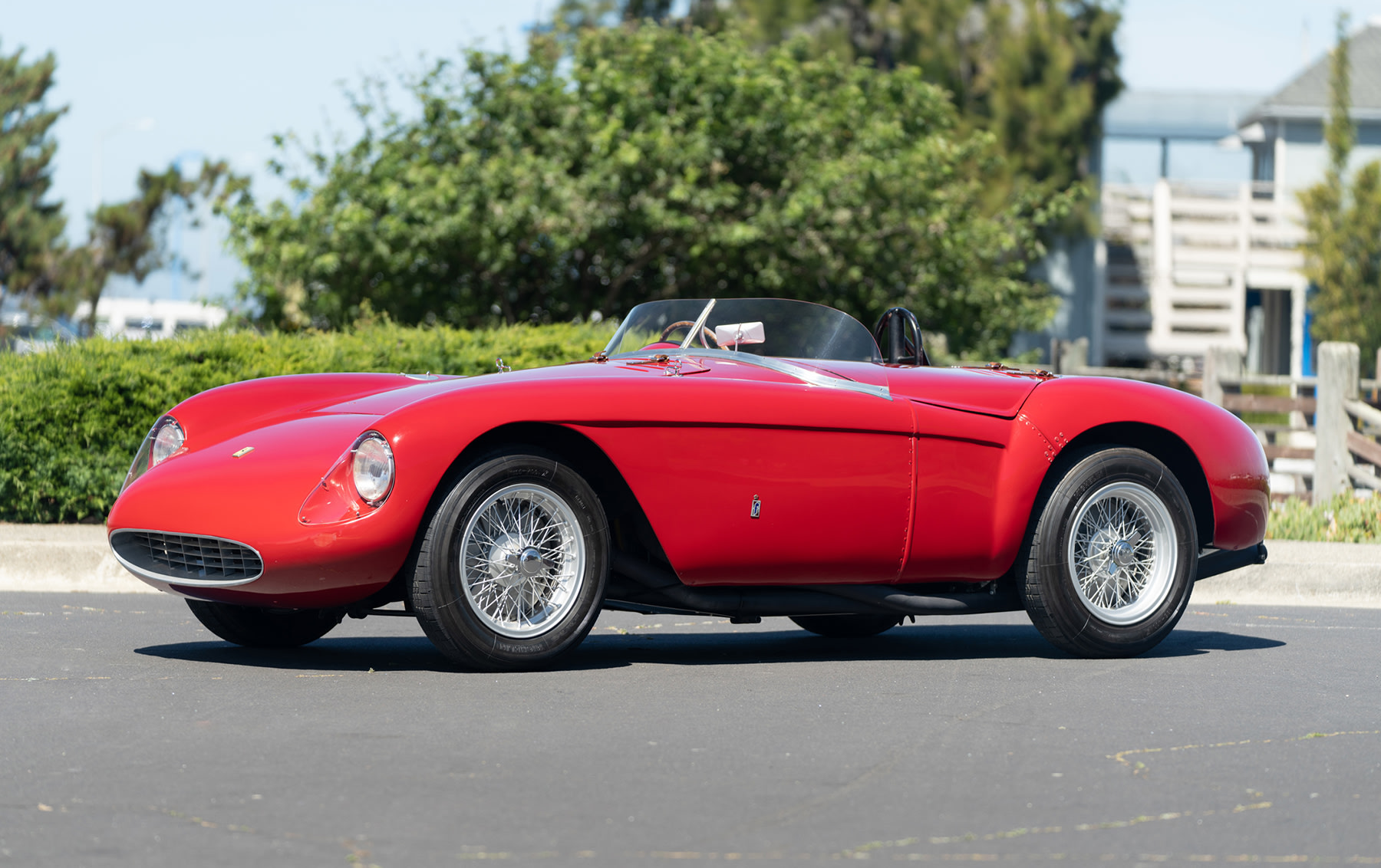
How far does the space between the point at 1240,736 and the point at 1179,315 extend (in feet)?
85.8

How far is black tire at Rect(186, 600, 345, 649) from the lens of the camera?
619 cm

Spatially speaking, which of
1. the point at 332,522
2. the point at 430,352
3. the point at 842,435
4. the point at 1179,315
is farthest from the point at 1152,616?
the point at 1179,315

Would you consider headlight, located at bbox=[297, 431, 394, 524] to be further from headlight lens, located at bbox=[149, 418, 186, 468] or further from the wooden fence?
the wooden fence

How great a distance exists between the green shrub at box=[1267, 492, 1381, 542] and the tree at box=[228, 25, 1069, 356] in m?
6.03

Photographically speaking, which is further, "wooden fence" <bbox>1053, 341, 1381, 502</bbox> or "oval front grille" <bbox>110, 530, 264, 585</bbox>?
"wooden fence" <bbox>1053, 341, 1381, 502</bbox>

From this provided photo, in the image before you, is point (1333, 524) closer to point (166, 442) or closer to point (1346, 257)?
point (166, 442)

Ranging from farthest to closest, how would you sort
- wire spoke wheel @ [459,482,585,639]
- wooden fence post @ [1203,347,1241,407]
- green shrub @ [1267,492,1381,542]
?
wooden fence post @ [1203,347,1241,407], green shrub @ [1267,492,1381,542], wire spoke wheel @ [459,482,585,639]

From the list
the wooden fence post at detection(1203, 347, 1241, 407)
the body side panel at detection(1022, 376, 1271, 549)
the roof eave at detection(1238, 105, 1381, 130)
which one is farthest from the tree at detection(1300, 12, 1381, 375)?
the body side panel at detection(1022, 376, 1271, 549)

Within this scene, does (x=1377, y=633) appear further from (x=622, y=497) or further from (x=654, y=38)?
(x=654, y=38)

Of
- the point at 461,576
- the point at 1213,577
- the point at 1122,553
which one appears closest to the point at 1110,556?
the point at 1122,553

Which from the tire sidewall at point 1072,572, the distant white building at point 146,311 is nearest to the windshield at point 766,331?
the tire sidewall at point 1072,572

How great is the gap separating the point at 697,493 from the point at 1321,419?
9523 mm

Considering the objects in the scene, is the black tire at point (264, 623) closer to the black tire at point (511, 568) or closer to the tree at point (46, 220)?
the black tire at point (511, 568)

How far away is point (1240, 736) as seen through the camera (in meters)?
4.75
